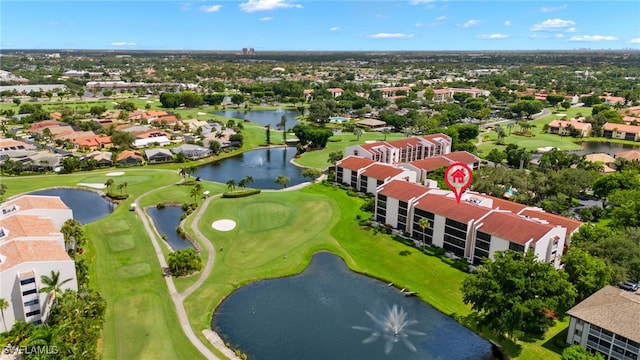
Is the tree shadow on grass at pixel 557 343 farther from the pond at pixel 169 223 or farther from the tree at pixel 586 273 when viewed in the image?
the pond at pixel 169 223

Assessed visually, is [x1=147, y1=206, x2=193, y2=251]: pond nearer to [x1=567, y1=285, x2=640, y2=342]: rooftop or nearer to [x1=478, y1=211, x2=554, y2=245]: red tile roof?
[x1=478, y1=211, x2=554, y2=245]: red tile roof

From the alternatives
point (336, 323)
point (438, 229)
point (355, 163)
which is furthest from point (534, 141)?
point (336, 323)

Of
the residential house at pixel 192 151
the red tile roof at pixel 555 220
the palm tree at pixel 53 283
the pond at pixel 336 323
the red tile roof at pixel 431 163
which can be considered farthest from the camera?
the residential house at pixel 192 151

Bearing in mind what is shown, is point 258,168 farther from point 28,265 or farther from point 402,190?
point 28,265

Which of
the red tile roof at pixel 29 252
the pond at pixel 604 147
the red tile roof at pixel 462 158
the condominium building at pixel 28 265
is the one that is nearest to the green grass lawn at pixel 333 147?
the red tile roof at pixel 462 158

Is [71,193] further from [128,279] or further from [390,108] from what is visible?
[390,108]

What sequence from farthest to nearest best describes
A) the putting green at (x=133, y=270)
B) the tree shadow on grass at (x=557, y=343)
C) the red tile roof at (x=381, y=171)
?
the red tile roof at (x=381, y=171) → the putting green at (x=133, y=270) → the tree shadow on grass at (x=557, y=343)
